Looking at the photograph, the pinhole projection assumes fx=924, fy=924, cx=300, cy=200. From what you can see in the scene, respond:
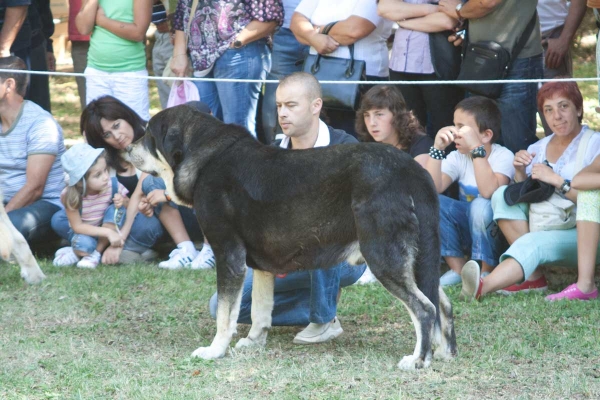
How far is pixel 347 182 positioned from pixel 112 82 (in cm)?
438

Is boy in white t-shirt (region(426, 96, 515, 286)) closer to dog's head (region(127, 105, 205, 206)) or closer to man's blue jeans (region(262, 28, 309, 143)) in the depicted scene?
man's blue jeans (region(262, 28, 309, 143))

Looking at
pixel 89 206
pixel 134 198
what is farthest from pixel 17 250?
pixel 134 198

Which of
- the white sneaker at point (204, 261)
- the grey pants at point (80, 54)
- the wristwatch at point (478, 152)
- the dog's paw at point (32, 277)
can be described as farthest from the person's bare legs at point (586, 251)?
the grey pants at point (80, 54)

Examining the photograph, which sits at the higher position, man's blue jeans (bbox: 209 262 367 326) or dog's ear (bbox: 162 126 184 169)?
dog's ear (bbox: 162 126 184 169)

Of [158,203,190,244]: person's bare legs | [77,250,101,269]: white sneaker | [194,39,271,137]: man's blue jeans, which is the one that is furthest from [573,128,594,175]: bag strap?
[77,250,101,269]: white sneaker

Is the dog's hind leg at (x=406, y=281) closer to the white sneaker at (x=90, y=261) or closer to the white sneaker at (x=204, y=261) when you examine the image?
the white sneaker at (x=204, y=261)

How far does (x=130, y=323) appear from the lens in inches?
238

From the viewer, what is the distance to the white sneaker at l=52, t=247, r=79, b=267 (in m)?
7.80

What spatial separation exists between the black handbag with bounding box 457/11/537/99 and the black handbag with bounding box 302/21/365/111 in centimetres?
85

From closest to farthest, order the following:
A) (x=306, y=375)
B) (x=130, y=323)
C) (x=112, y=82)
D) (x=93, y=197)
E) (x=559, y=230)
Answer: (x=306, y=375)
(x=130, y=323)
(x=559, y=230)
(x=93, y=197)
(x=112, y=82)

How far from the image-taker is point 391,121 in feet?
23.3

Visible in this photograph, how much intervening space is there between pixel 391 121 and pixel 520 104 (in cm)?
105

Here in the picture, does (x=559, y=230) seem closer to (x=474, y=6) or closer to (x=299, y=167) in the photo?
(x=474, y=6)

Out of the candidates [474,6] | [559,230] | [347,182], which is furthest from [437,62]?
[347,182]
